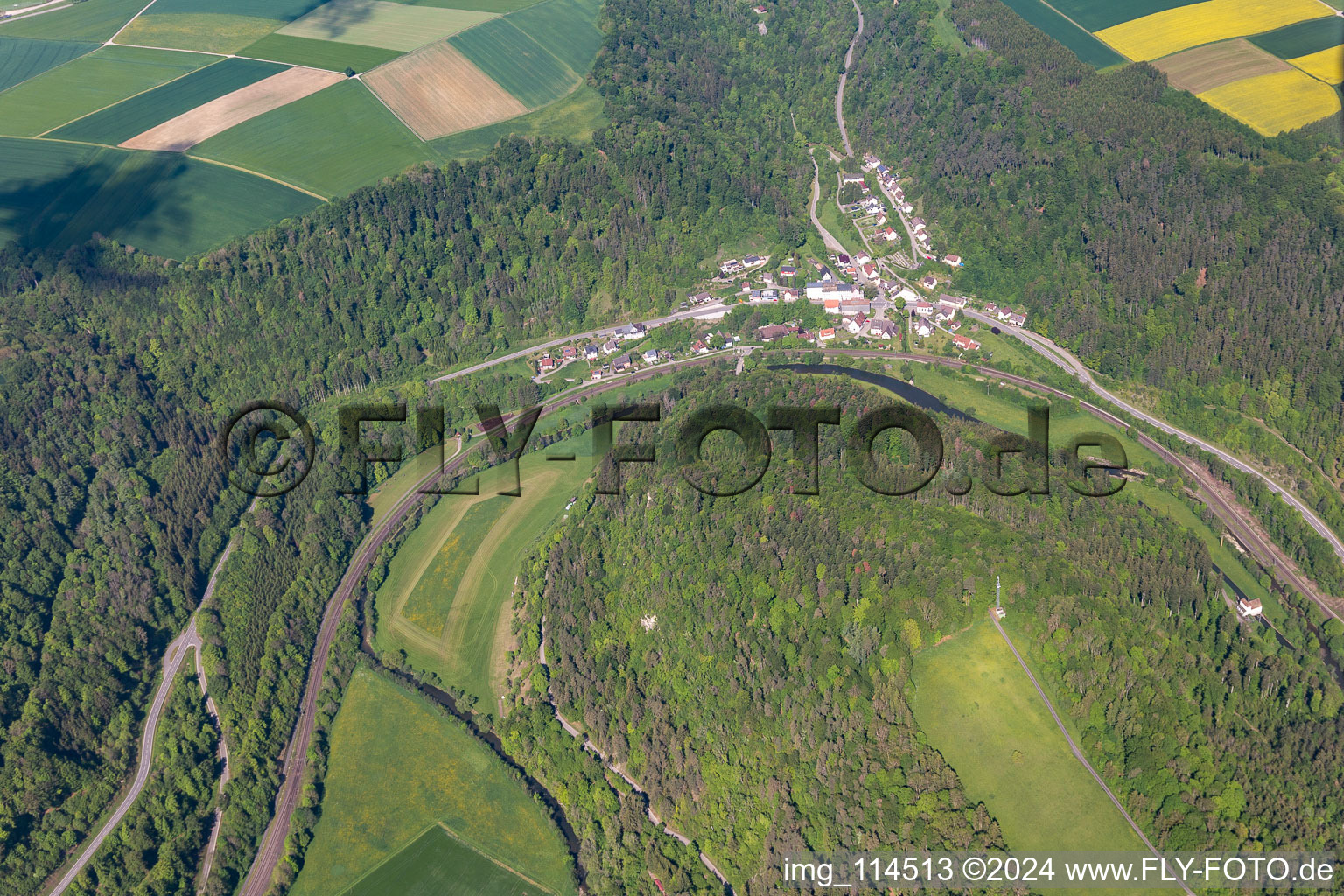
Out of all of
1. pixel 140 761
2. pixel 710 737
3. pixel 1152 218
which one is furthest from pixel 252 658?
pixel 1152 218

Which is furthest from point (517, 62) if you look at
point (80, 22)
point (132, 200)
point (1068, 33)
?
point (1068, 33)

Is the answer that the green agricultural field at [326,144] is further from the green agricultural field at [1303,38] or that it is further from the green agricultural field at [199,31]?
the green agricultural field at [1303,38]

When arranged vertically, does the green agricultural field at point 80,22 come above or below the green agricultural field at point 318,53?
above

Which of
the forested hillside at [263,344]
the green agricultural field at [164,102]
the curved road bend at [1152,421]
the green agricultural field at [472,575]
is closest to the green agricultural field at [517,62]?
the forested hillside at [263,344]

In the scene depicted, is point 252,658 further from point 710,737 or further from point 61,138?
point 61,138

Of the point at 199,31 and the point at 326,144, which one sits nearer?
the point at 326,144

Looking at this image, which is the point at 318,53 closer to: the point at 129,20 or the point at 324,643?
the point at 129,20
